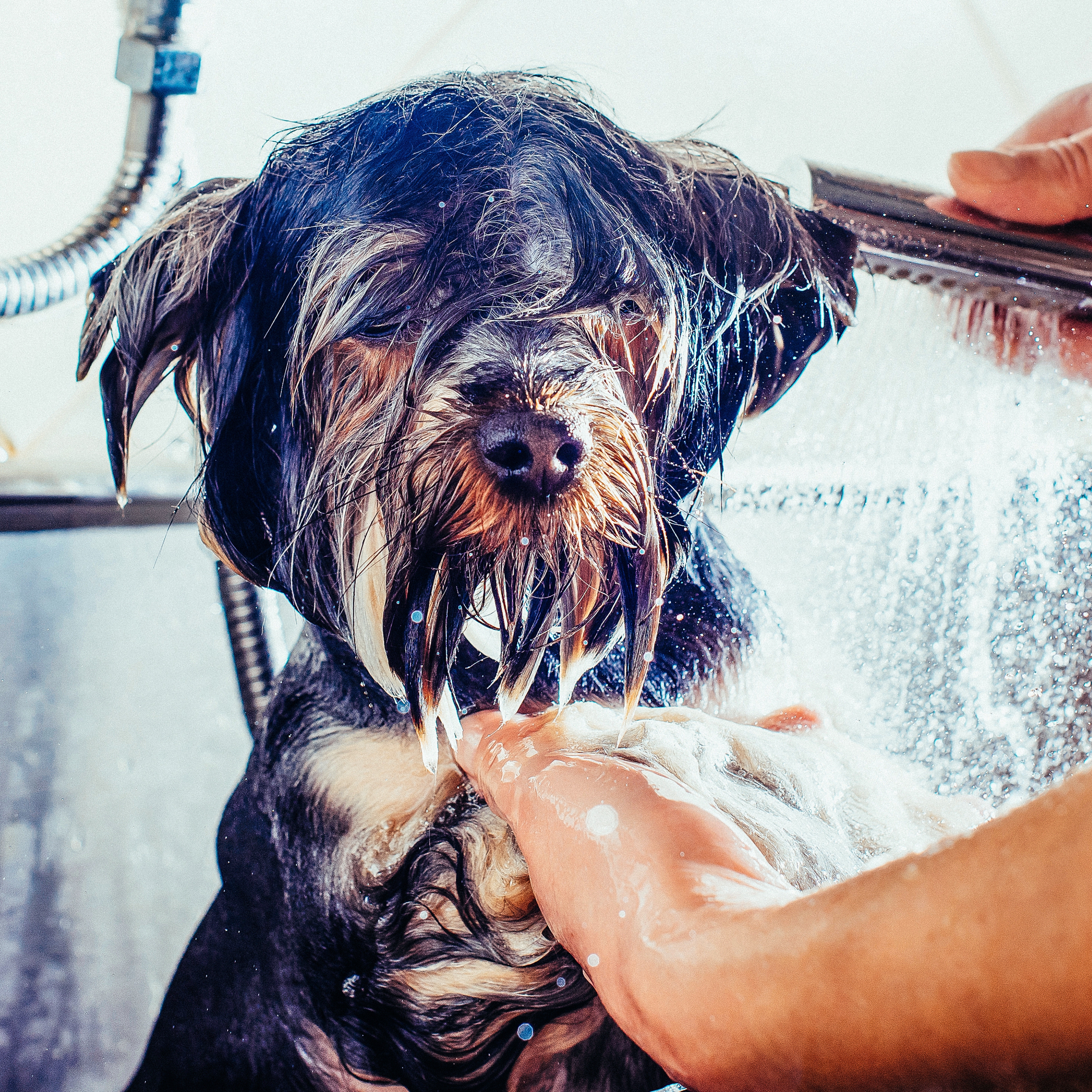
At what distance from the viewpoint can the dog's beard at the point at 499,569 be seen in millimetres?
529

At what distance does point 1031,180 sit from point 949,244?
0.32 feet

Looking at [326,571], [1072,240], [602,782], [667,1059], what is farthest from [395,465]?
[1072,240]

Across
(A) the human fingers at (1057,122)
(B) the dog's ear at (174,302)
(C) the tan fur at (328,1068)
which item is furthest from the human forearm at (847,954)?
(A) the human fingers at (1057,122)

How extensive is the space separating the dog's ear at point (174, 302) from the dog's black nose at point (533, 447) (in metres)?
0.27

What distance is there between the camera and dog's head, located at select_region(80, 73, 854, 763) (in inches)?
20.9

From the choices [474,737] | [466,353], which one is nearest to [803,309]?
[466,353]

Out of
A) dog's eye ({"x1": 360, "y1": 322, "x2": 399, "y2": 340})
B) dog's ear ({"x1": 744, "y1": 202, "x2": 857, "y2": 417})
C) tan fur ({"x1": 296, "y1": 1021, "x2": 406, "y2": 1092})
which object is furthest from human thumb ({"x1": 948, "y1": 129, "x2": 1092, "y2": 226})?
tan fur ({"x1": 296, "y1": 1021, "x2": 406, "y2": 1092})

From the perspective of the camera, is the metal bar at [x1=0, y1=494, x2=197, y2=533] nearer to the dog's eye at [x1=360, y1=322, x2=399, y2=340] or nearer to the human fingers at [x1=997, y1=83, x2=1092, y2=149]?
the dog's eye at [x1=360, y1=322, x2=399, y2=340]

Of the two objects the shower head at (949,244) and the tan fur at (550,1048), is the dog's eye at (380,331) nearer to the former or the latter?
the shower head at (949,244)

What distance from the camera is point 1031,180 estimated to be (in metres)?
0.72

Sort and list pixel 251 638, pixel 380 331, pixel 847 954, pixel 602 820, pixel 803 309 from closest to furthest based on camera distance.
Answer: pixel 847 954
pixel 602 820
pixel 380 331
pixel 803 309
pixel 251 638

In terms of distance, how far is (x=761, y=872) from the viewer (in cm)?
37

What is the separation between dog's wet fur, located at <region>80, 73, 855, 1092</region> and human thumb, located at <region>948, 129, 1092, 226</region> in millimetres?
142

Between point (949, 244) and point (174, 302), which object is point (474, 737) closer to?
point (174, 302)
